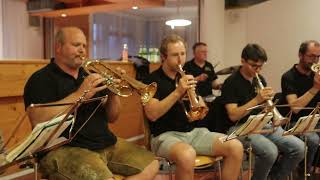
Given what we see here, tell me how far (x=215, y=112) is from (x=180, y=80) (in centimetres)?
81

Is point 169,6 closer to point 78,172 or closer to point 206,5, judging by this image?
point 206,5

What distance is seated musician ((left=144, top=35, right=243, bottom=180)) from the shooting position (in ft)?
8.16

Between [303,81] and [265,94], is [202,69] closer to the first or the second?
[303,81]

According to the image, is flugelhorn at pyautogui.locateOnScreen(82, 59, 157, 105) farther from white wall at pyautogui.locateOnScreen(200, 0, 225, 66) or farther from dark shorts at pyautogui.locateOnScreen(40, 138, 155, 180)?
white wall at pyautogui.locateOnScreen(200, 0, 225, 66)

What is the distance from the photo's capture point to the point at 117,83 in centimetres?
233

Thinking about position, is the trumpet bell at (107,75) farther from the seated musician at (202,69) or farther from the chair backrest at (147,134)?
the seated musician at (202,69)

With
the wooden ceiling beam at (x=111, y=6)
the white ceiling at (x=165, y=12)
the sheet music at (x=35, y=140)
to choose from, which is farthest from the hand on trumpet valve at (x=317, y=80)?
the white ceiling at (x=165, y=12)

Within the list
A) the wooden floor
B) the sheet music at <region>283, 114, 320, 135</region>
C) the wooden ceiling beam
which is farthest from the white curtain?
the sheet music at <region>283, 114, 320, 135</region>

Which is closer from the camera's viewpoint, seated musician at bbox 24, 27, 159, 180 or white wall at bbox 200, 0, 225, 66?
seated musician at bbox 24, 27, 159, 180

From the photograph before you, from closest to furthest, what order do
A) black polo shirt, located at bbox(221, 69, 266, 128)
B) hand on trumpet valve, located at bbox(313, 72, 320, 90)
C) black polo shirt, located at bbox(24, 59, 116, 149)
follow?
black polo shirt, located at bbox(24, 59, 116, 149) < black polo shirt, located at bbox(221, 69, 266, 128) < hand on trumpet valve, located at bbox(313, 72, 320, 90)

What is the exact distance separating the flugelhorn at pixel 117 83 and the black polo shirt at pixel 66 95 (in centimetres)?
14

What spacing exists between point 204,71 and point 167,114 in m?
2.41

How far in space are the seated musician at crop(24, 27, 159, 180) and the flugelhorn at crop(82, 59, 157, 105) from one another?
0.08 meters

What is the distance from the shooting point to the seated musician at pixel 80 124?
203 cm
